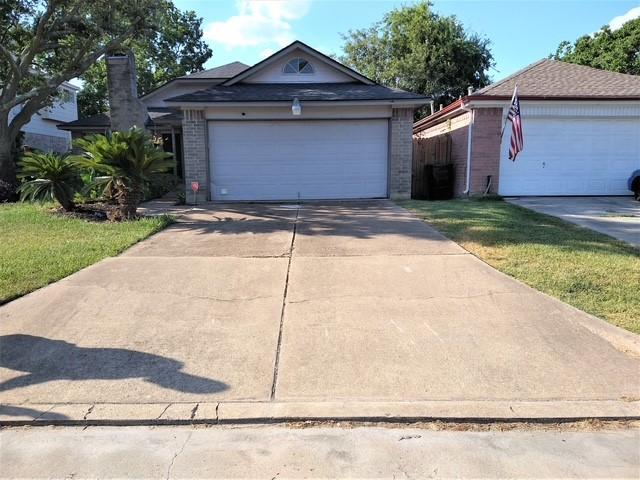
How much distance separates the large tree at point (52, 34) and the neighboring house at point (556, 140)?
12.3 meters

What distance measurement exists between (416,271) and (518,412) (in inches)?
126

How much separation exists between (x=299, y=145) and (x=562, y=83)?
28.0ft

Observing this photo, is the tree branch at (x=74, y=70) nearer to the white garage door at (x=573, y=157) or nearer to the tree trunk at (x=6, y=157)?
the tree trunk at (x=6, y=157)

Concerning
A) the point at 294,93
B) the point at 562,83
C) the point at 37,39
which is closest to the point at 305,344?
the point at 294,93

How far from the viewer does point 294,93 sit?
1405 centimetres

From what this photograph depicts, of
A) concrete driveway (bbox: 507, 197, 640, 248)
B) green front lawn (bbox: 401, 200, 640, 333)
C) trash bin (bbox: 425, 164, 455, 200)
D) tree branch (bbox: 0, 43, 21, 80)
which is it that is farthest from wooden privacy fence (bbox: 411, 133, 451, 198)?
tree branch (bbox: 0, 43, 21, 80)

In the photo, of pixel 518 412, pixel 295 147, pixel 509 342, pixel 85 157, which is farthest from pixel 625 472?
pixel 295 147

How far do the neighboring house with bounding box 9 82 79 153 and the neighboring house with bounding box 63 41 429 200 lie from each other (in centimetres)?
1827

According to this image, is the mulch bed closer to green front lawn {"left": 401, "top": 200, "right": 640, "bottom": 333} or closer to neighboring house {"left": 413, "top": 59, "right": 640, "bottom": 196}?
green front lawn {"left": 401, "top": 200, "right": 640, "bottom": 333}

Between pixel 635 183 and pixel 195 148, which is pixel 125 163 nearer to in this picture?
pixel 195 148

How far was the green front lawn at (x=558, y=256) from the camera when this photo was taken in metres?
5.58

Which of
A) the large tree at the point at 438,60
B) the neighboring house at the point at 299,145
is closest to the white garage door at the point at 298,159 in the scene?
the neighboring house at the point at 299,145

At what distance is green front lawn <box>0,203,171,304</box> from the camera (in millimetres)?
6359

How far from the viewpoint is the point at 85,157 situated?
1085cm
